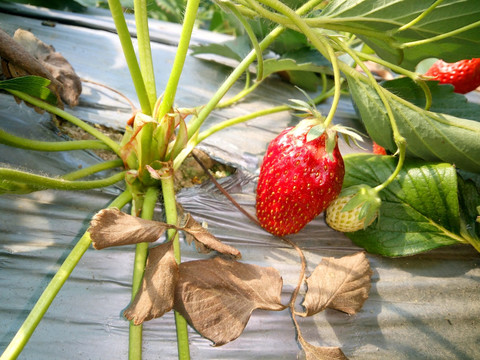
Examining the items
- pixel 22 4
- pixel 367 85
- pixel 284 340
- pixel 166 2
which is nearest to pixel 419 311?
pixel 284 340

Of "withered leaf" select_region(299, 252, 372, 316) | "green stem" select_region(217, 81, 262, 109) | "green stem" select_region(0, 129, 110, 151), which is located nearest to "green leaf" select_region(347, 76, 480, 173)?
"withered leaf" select_region(299, 252, 372, 316)

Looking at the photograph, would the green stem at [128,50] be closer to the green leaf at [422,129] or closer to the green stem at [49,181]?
the green stem at [49,181]

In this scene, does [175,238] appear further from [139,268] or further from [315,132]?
[315,132]

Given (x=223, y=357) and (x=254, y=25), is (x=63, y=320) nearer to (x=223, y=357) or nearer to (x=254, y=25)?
(x=223, y=357)

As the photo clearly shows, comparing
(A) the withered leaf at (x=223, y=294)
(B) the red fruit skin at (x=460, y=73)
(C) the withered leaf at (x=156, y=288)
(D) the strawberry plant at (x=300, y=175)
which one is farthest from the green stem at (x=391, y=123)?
(B) the red fruit skin at (x=460, y=73)

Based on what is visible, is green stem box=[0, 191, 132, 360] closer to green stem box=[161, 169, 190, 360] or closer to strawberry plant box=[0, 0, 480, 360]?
strawberry plant box=[0, 0, 480, 360]

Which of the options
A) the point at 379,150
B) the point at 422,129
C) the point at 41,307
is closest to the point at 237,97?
the point at 379,150

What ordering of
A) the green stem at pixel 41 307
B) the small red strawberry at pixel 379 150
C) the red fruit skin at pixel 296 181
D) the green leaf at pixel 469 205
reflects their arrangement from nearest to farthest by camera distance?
the green stem at pixel 41 307
the red fruit skin at pixel 296 181
the green leaf at pixel 469 205
the small red strawberry at pixel 379 150
